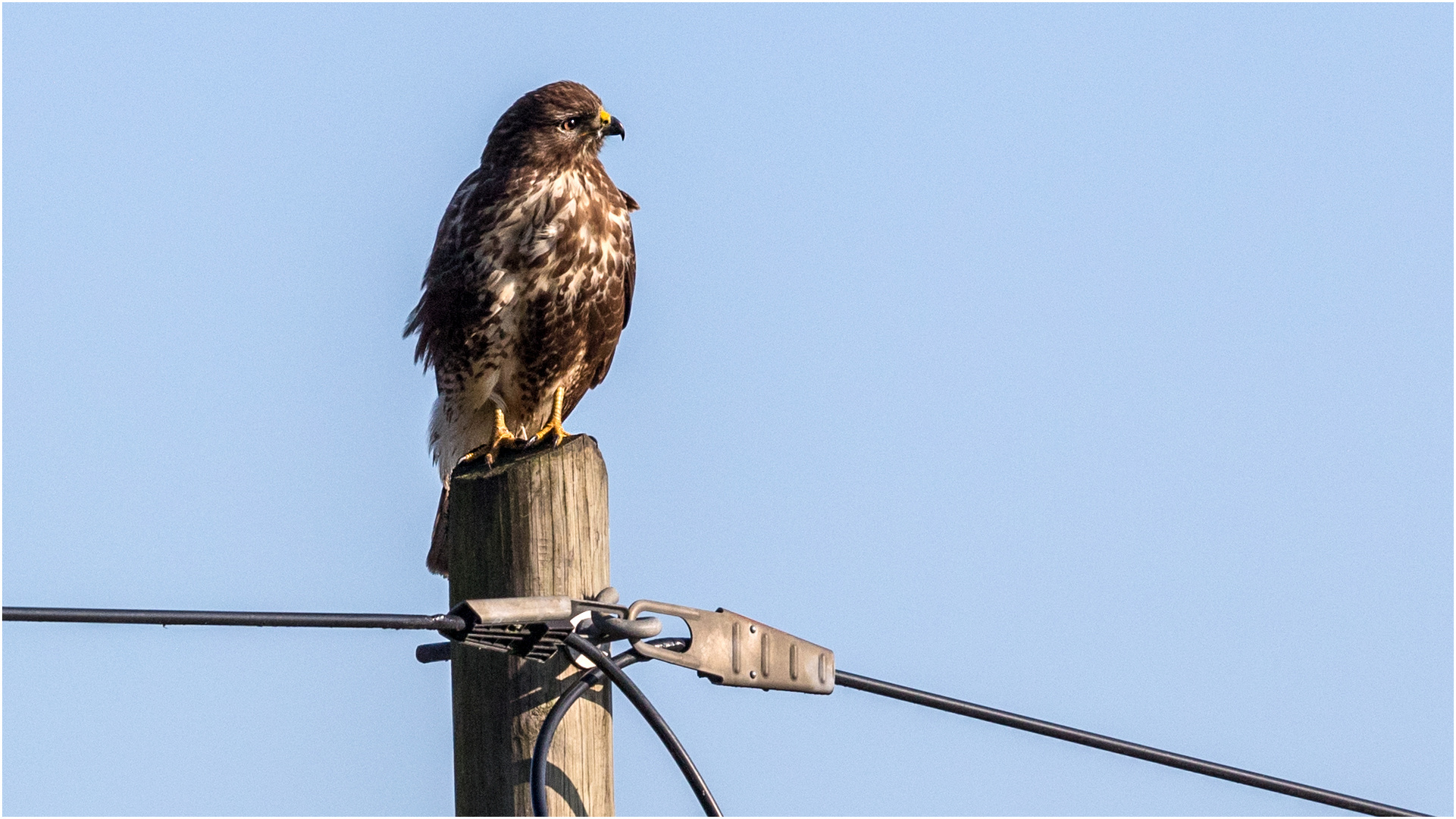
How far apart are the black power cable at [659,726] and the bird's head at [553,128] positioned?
3332mm

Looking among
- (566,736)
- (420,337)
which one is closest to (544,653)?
(566,736)

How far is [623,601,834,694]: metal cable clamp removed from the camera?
397cm

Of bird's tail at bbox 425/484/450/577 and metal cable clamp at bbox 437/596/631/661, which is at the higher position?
bird's tail at bbox 425/484/450/577

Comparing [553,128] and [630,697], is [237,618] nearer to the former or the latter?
[630,697]

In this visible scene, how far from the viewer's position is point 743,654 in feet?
13.5

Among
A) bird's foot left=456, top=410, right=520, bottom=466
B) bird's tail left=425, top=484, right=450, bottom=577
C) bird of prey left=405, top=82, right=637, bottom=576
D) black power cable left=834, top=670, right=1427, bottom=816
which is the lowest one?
black power cable left=834, top=670, right=1427, bottom=816

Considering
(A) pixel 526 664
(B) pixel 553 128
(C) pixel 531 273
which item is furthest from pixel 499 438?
(A) pixel 526 664

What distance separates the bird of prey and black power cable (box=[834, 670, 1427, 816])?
2575 millimetres

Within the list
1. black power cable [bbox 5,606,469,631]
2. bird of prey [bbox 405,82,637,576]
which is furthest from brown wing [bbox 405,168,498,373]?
black power cable [bbox 5,606,469,631]

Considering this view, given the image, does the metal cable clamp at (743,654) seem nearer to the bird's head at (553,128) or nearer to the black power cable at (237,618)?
the black power cable at (237,618)

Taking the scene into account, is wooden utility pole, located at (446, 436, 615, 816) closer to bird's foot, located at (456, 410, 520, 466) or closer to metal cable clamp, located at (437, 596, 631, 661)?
metal cable clamp, located at (437, 596, 631, 661)

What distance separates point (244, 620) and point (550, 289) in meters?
3.22

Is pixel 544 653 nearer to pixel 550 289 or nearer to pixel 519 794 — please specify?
pixel 519 794

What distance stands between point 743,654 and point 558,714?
49 centimetres
